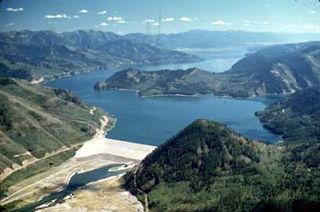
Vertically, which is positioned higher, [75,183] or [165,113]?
[75,183]

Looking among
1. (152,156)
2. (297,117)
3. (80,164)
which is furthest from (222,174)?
(297,117)

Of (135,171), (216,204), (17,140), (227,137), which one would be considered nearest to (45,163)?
(17,140)

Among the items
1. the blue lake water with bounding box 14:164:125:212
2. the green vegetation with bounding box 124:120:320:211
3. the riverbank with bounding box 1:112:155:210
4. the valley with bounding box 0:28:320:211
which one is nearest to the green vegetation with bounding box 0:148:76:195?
the valley with bounding box 0:28:320:211

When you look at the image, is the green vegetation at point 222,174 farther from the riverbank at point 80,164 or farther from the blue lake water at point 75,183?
the riverbank at point 80,164

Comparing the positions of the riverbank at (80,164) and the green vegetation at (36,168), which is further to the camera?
the green vegetation at (36,168)

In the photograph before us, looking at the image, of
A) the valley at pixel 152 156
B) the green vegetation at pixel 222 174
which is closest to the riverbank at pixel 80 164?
the valley at pixel 152 156

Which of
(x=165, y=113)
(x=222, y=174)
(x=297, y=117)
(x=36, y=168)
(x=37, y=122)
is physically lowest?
(x=165, y=113)

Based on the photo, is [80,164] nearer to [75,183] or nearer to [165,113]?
[75,183]
